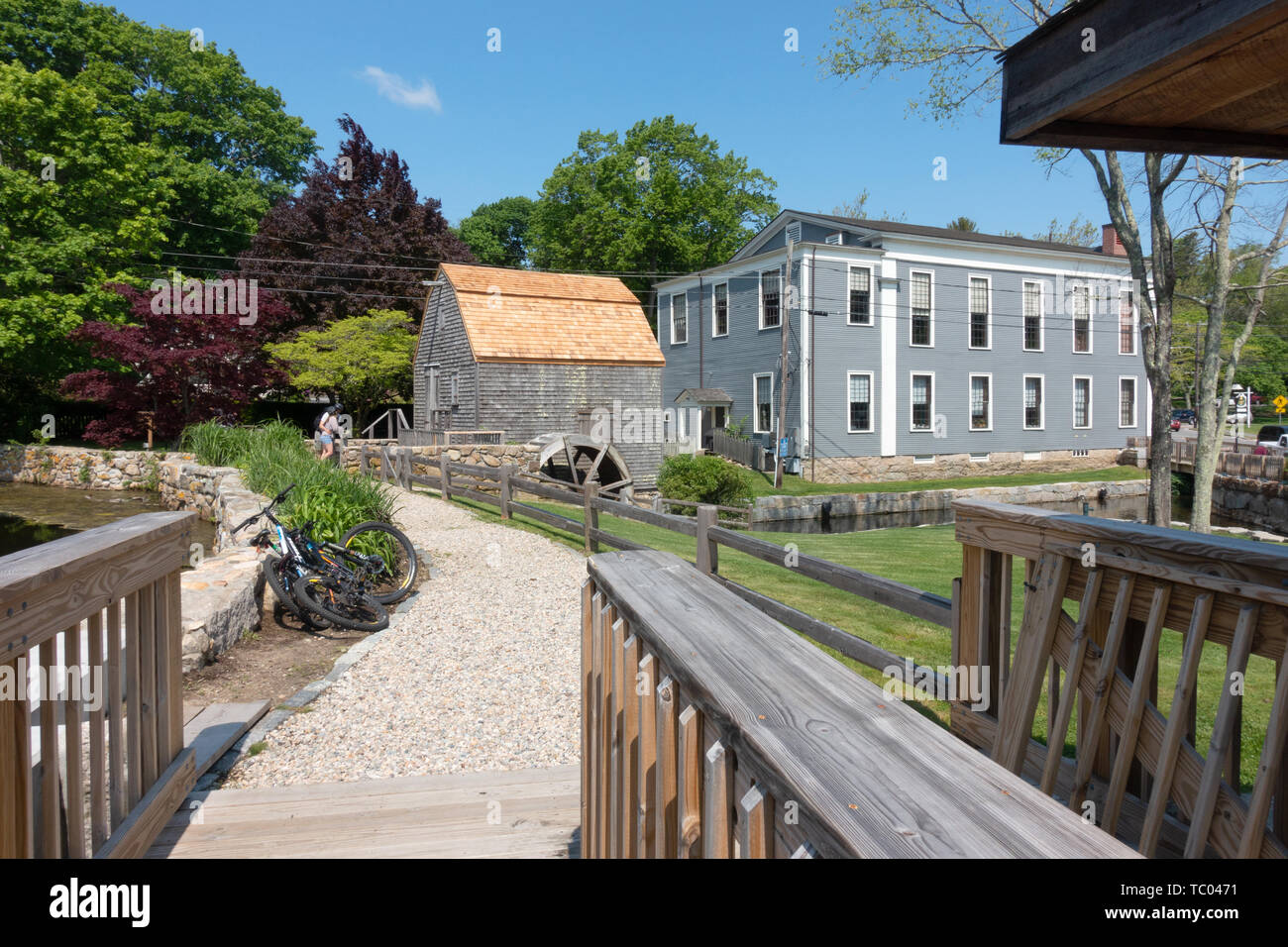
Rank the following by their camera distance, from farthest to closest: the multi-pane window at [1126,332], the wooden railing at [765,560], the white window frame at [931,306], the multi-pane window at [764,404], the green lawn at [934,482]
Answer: the multi-pane window at [1126,332]
the multi-pane window at [764,404]
the white window frame at [931,306]
the green lawn at [934,482]
the wooden railing at [765,560]

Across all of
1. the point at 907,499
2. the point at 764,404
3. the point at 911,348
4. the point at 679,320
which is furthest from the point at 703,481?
the point at 679,320

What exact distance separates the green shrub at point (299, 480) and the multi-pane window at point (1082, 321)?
29.4 m

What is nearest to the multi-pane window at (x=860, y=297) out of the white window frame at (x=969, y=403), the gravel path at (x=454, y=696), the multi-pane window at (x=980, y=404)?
the white window frame at (x=969, y=403)

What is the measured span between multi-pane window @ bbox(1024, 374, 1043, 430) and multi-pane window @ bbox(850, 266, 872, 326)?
839 cm

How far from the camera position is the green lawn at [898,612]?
5105mm

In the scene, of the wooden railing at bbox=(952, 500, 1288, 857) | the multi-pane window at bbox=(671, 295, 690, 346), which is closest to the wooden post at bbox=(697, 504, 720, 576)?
the wooden railing at bbox=(952, 500, 1288, 857)

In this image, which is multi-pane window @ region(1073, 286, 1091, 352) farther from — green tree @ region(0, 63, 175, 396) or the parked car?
green tree @ region(0, 63, 175, 396)

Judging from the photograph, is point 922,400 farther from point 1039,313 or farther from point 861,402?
point 1039,313

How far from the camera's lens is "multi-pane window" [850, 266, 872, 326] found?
95.4 feet

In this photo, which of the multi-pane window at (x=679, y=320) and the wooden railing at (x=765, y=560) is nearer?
the wooden railing at (x=765, y=560)

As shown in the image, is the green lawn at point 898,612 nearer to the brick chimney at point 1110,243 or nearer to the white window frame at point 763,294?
the white window frame at point 763,294

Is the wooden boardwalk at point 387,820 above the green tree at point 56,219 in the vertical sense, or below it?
below
